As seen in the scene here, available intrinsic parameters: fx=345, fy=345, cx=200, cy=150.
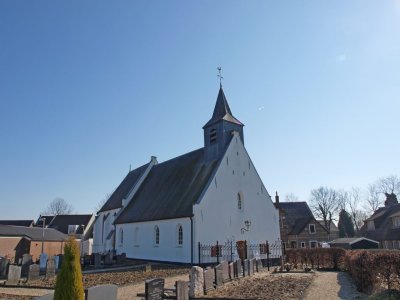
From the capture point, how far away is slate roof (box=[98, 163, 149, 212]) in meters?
37.7

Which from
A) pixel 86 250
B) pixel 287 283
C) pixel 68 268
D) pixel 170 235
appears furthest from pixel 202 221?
pixel 86 250

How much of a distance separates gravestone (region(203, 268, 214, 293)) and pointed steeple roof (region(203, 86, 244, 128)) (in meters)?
16.5

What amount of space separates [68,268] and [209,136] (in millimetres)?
22735

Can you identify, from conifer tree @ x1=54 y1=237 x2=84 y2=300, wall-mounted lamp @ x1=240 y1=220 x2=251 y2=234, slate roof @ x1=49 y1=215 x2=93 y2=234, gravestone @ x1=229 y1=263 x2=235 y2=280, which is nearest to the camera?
conifer tree @ x1=54 y1=237 x2=84 y2=300

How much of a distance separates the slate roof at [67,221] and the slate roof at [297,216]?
127 feet

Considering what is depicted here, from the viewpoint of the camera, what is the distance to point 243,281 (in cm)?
1584

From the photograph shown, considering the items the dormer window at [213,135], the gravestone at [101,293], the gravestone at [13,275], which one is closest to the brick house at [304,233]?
the dormer window at [213,135]

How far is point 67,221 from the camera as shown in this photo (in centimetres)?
6894

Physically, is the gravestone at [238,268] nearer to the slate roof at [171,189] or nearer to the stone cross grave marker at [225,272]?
the stone cross grave marker at [225,272]

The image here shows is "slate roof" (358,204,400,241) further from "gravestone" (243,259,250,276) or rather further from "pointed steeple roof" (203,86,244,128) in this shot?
"gravestone" (243,259,250,276)

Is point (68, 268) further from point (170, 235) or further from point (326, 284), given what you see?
point (170, 235)

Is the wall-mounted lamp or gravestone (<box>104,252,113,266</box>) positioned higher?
the wall-mounted lamp

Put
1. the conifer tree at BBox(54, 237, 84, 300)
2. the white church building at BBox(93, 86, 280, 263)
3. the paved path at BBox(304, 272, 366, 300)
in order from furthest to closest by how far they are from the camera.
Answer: the white church building at BBox(93, 86, 280, 263) < the paved path at BBox(304, 272, 366, 300) < the conifer tree at BBox(54, 237, 84, 300)

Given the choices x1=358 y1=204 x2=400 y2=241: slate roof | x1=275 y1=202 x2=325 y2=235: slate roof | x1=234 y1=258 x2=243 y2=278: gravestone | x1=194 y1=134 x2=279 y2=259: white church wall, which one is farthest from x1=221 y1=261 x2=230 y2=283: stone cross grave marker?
x1=358 y1=204 x2=400 y2=241: slate roof
